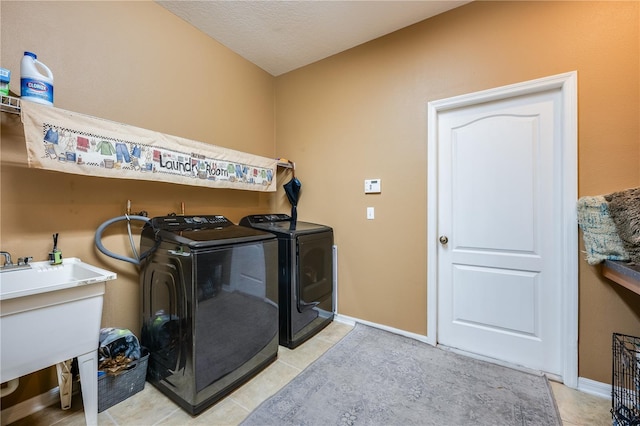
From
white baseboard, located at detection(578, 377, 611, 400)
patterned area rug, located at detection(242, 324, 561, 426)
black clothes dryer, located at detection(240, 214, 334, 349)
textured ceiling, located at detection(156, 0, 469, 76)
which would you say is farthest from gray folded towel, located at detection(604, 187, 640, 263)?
black clothes dryer, located at detection(240, 214, 334, 349)

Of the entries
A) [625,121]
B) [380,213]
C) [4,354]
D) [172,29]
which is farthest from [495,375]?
[172,29]

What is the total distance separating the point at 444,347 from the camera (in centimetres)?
219

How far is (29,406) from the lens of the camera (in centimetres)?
147

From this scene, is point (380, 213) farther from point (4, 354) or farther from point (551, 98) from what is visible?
point (4, 354)

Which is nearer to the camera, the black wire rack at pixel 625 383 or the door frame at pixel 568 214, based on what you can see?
the black wire rack at pixel 625 383

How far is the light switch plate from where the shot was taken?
8.07 feet

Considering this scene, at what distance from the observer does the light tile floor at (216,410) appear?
142 centimetres

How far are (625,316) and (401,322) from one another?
1428mm

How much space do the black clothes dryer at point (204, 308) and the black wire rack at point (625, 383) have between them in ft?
6.58

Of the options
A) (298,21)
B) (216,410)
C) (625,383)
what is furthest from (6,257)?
(625,383)

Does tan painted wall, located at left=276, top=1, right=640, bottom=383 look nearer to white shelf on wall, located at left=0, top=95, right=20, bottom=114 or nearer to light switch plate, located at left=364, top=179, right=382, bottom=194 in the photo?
light switch plate, located at left=364, top=179, right=382, bottom=194

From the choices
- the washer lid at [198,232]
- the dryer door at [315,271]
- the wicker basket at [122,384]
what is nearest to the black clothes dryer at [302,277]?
the dryer door at [315,271]

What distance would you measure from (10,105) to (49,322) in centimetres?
107

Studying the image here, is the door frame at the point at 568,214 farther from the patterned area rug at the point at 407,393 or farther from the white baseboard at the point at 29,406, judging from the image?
the white baseboard at the point at 29,406
